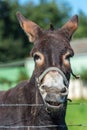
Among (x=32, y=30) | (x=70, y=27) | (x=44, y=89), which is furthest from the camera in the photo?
(x=70, y=27)

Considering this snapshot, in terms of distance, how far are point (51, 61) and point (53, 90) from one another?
0.50 m

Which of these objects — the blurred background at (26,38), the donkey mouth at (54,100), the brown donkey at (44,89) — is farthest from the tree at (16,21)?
the donkey mouth at (54,100)

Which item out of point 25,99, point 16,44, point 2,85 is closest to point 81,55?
point 2,85

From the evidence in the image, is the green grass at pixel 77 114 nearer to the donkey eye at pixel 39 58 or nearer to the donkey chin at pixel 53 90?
the donkey eye at pixel 39 58

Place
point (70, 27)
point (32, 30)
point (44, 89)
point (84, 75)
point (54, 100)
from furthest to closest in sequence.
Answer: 1. point (84, 75)
2. point (70, 27)
3. point (32, 30)
4. point (44, 89)
5. point (54, 100)

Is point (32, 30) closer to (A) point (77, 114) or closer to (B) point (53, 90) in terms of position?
(B) point (53, 90)

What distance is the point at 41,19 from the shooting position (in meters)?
98.8

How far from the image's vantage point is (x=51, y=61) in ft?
24.5

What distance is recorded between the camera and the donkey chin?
7109 mm

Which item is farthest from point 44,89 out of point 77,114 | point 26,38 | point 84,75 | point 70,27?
point 26,38

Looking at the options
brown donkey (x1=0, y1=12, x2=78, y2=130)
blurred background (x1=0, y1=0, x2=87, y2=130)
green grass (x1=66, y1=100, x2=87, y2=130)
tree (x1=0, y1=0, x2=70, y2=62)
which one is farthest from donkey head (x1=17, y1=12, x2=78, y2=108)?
tree (x1=0, y1=0, x2=70, y2=62)

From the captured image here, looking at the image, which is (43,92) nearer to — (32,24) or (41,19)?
(32,24)

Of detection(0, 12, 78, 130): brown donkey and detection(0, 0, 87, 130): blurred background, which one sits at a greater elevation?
detection(0, 0, 87, 130): blurred background

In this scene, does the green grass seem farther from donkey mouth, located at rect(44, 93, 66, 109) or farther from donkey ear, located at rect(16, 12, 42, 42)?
donkey mouth, located at rect(44, 93, 66, 109)
